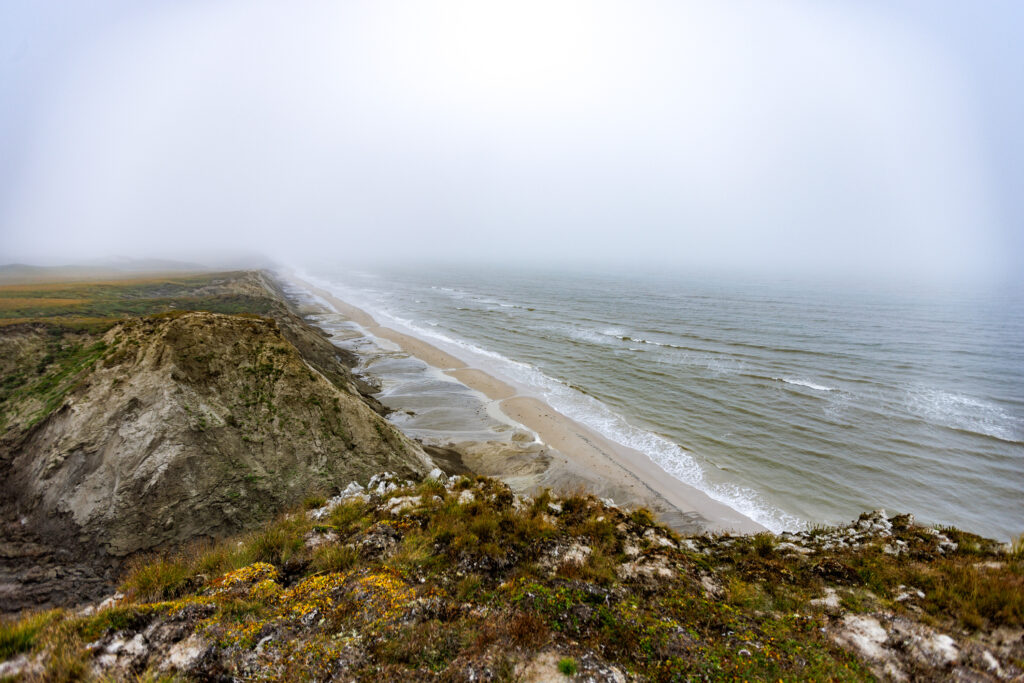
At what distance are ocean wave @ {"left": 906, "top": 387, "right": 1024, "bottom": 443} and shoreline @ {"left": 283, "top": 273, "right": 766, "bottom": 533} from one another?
21.7 m

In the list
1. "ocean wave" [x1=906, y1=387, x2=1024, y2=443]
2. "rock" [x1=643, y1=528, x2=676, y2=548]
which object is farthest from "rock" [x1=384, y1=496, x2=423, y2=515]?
"ocean wave" [x1=906, y1=387, x2=1024, y2=443]

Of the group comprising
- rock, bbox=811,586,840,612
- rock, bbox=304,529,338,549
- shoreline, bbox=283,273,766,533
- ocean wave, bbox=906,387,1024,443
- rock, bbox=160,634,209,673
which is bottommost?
shoreline, bbox=283,273,766,533

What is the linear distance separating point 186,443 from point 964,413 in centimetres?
4736

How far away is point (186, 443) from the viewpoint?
44.1 ft

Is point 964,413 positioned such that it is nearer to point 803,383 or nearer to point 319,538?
point 803,383

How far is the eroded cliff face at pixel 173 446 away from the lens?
11.7 metres

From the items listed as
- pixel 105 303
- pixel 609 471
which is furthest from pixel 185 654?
pixel 105 303

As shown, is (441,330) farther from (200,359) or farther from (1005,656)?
(1005,656)

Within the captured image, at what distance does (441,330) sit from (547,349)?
17342mm

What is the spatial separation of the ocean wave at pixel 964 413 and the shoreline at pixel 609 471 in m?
21.7

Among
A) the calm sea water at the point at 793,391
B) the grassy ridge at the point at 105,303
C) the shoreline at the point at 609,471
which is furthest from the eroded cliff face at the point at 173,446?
the calm sea water at the point at 793,391

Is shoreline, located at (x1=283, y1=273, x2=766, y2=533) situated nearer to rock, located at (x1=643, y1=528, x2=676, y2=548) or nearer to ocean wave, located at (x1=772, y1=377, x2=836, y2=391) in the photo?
rock, located at (x1=643, y1=528, x2=676, y2=548)

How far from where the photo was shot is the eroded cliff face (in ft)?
38.5

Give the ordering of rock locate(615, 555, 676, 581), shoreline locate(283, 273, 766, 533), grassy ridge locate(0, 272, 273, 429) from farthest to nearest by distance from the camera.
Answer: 1. shoreline locate(283, 273, 766, 533)
2. grassy ridge locate(0, 272, 273, 429)
3. rock locate(615, 555, 676, 581)
